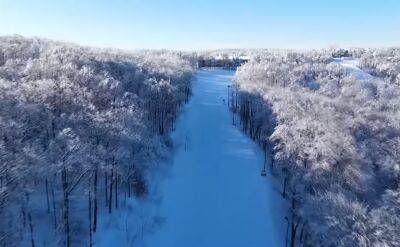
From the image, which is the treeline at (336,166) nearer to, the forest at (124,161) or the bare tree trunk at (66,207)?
the forest at (124,161)

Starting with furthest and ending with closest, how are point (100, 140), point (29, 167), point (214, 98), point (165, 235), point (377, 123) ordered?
1. point (214, 98)
2. point (377, 123)
3. point (165, 235)
4. point (100, 140)
5. point (29, 167)

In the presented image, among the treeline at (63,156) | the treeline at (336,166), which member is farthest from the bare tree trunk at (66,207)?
the treeline at (336,166)

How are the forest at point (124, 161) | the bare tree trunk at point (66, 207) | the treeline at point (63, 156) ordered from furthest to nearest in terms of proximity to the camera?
the bare tree trunk at point (66, 207) < the forest at point (124, 161) < the treeline at point (63, 156)

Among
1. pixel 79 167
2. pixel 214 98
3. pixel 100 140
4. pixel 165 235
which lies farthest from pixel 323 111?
pixel 214 98

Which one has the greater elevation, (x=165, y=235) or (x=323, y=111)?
(x=323, y=111)

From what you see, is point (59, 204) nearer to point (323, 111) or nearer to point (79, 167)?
point (79, 167)

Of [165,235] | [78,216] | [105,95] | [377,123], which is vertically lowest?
[165,235]

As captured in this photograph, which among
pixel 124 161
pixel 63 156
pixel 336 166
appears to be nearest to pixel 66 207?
pixel 63 156

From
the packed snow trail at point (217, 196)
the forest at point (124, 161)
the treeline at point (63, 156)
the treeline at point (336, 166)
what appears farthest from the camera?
the packed snow trail at point (217, 196)
